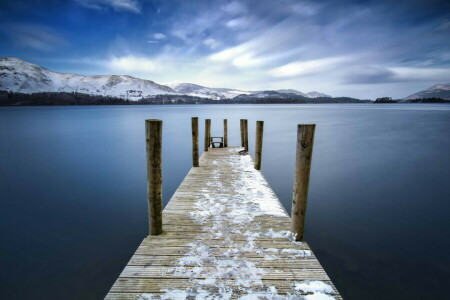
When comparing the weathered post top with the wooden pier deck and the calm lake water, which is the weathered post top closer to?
the calm lake water

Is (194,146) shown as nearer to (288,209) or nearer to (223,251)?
(288,209)

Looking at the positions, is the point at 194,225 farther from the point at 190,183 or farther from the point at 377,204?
the point at 377,204

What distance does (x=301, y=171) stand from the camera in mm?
4078

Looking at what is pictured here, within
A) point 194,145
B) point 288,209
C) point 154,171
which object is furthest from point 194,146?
point 154,171

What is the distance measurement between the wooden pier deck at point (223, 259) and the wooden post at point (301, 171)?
1.01ft

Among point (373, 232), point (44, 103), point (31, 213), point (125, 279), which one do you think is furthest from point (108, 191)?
point (44, 103)

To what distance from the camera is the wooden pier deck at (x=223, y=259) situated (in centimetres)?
302

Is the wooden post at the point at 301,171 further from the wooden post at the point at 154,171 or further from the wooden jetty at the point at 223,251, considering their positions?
the wooden post at the point at 154,171

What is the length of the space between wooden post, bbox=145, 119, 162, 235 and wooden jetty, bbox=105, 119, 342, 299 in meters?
0.02

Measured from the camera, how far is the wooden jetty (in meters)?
3.04

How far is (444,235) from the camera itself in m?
6.48

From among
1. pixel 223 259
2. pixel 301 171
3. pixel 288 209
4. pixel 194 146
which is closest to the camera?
pixel 223 259

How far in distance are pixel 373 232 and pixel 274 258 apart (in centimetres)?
480

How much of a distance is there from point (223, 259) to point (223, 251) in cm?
21
